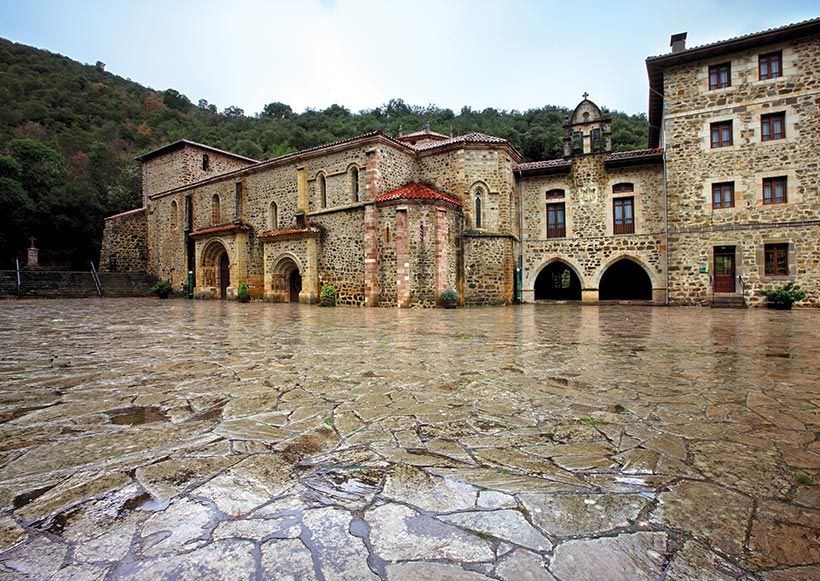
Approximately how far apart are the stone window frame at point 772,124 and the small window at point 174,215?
31994 millimetres

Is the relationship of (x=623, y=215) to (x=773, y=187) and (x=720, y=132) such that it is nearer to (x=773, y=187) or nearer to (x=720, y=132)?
(x=720, y=132)

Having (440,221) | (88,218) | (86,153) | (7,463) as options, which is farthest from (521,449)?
(86,153)

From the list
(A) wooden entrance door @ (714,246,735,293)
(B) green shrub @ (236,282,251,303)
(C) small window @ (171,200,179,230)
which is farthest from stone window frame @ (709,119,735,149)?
(C) small window @ (171,200,179,230)

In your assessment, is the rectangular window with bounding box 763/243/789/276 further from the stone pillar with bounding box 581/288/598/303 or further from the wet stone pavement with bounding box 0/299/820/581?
the wet stone pavement with bounding box 0/299/820/581

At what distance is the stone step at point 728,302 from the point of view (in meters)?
16.9

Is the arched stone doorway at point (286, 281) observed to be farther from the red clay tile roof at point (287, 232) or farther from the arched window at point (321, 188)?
the arched window at point (321, 188)

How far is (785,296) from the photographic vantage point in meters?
15.7

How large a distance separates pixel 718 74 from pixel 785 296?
31.0ft

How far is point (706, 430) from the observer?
2959mm

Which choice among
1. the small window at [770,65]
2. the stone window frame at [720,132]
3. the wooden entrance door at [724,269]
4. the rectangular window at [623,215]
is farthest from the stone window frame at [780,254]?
the small window at [770,65]

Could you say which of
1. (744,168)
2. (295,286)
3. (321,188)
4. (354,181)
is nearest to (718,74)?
(744,168)

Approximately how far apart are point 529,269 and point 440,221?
21.4ft

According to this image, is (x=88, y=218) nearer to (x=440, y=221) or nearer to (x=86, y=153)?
(x=86, y=153)

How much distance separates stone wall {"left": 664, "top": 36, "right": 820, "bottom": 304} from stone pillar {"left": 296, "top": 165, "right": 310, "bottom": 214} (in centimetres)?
1674
